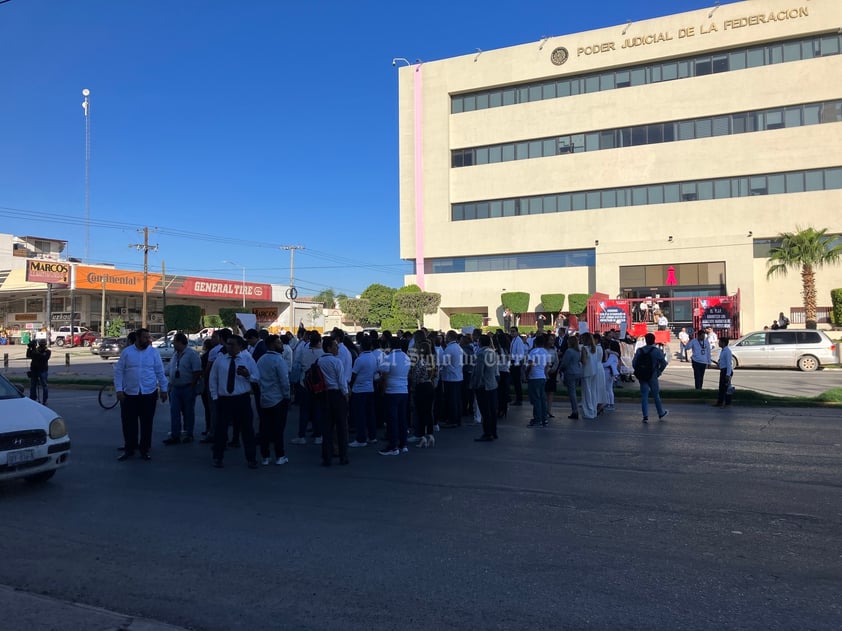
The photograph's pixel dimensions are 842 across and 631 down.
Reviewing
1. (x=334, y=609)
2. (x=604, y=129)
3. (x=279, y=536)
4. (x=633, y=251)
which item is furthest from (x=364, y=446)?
(x=604, y=129)

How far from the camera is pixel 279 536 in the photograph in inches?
227

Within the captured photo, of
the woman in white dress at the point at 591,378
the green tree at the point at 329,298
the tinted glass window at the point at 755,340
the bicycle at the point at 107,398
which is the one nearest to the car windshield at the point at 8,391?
the bicycle at the point at 107,398

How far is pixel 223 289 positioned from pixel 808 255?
55.3 m

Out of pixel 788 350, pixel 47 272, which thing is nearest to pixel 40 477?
pixel 788 350

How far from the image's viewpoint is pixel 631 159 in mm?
43875

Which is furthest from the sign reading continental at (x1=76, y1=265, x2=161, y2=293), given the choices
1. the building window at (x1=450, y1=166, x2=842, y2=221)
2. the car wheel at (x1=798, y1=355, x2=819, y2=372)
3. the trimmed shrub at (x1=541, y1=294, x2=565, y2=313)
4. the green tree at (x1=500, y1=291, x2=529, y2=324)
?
the car wheel at (x1=798, y1=355, x2=819, y2=372)

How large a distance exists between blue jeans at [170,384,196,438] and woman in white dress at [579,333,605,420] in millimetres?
7433

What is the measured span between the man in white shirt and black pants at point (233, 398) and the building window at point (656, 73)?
4313cm

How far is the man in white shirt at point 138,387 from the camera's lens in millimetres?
9117

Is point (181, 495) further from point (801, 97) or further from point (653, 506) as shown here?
point (801, 97)

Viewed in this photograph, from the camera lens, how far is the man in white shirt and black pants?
8609 millimetres

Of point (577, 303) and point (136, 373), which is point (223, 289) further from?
point (136, 373)

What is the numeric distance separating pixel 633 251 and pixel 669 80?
12220 millimetres

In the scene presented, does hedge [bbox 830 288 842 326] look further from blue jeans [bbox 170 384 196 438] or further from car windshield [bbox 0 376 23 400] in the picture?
car windshield [bbox 0 376 23 400]
